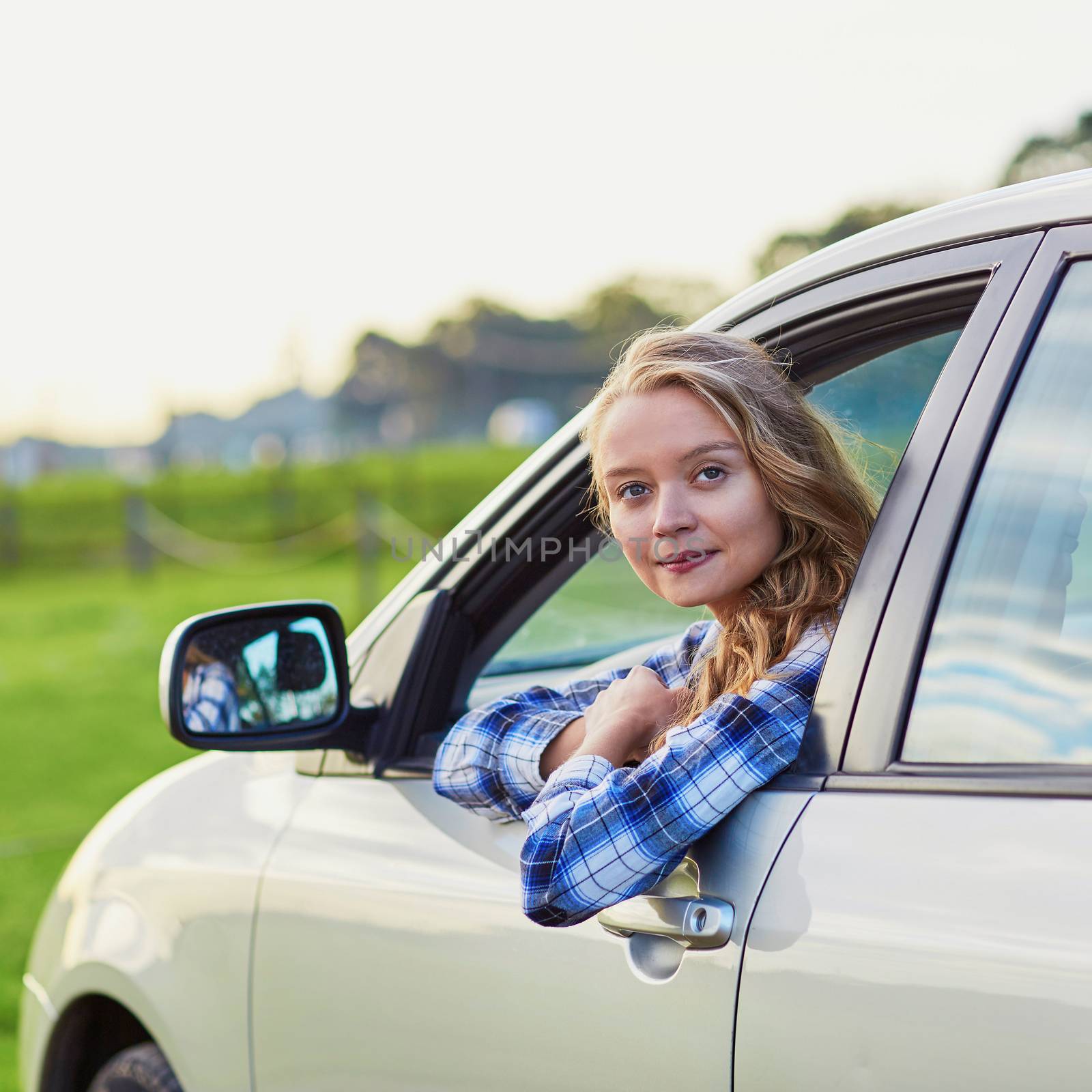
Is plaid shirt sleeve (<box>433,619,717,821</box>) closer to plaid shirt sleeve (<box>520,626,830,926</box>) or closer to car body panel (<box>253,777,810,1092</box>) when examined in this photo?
car body panel (<box>253,777,810,1092</box>)

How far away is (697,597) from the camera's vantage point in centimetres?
166

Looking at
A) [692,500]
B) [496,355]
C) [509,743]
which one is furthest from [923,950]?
[496,355]

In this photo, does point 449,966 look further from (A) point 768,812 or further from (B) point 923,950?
(B) point 923,950

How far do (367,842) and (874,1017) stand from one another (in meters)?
0.91

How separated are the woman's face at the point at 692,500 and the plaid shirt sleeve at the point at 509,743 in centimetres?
24

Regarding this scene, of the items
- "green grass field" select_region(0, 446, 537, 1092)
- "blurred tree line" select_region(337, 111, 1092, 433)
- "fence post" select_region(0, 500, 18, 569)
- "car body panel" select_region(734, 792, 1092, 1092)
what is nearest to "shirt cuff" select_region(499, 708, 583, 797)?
"car body panel" select_region(734, 792, 1092, 1092)

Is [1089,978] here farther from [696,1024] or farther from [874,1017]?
[696,1024]

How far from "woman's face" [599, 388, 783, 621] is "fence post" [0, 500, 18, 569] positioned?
888 inches

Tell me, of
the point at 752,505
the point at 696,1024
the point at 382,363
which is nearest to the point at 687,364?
the point at 752,505

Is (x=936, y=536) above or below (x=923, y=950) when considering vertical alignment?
above

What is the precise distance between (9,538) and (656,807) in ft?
76.7

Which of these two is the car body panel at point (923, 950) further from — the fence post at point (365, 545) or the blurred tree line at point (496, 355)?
the blurred tree line at point (496, 355)

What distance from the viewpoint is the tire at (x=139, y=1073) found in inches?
90.6

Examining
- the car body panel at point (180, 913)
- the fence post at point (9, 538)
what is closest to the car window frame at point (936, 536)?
the car body panel at point (180, 913)
